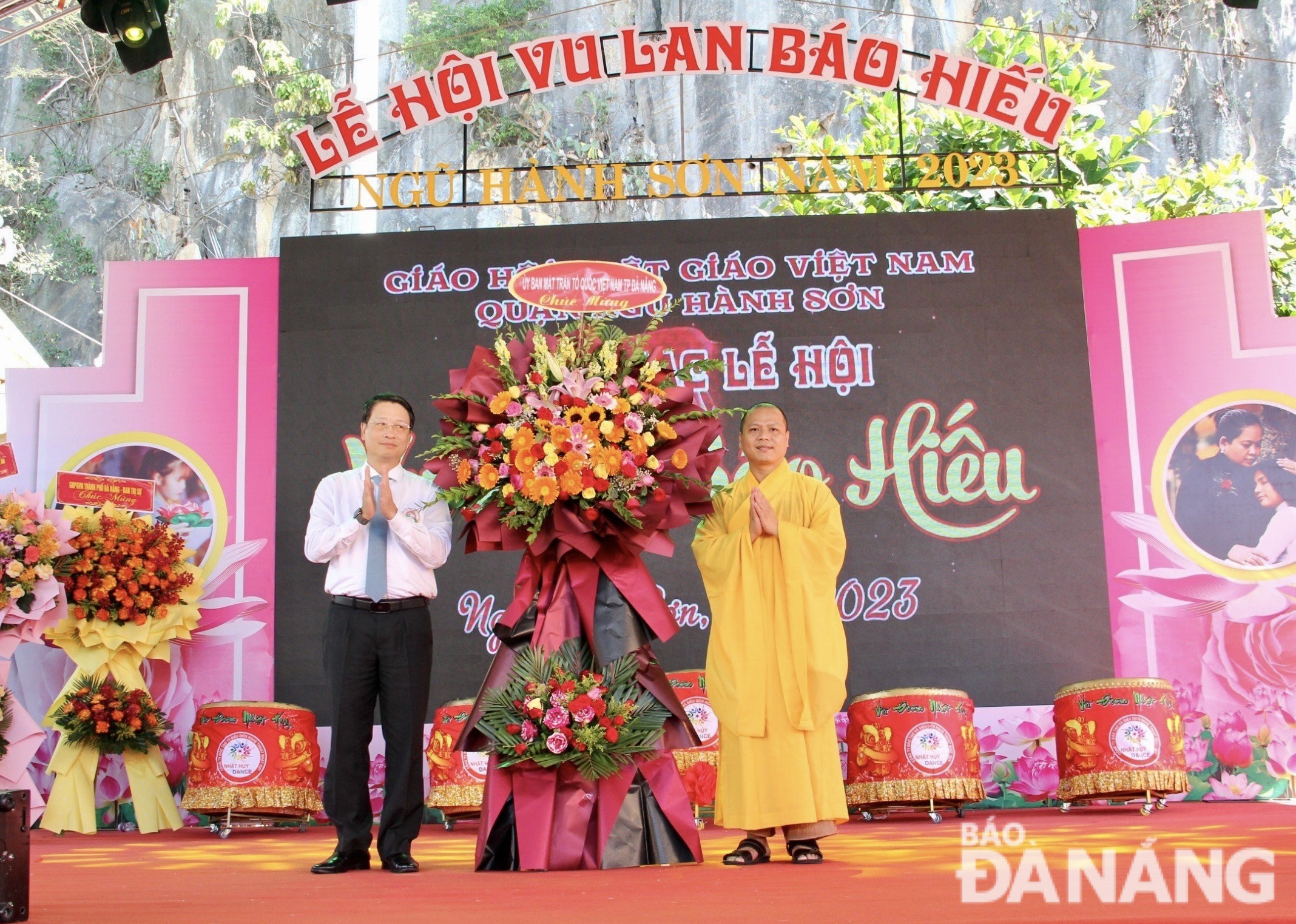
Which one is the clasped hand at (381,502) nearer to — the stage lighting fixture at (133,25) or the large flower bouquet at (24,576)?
the large flower bouquet at (24,576)

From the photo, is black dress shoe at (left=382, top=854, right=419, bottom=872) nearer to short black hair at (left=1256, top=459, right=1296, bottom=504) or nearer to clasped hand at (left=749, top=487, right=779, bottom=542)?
clasped hand at (left=749, top=487, right=779, bottom=542)

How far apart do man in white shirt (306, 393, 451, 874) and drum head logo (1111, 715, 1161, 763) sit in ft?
11.4

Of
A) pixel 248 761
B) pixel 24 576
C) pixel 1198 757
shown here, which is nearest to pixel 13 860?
pixel 24 576

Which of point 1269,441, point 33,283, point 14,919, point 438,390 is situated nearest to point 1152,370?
point 1269,441

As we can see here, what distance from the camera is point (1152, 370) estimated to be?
6844 millimetres

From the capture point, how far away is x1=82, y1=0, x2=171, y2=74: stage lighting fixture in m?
6.09

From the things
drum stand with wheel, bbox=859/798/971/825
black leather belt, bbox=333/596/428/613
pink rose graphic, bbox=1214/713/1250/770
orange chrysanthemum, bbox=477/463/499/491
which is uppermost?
orange chrysanthemum, bbox=477/463/499/491

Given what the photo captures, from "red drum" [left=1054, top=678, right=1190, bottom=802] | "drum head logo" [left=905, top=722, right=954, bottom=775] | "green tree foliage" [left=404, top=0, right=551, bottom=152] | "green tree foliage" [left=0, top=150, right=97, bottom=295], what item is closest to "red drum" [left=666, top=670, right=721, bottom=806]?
"drum head logo" [left=905, top=722, right=954, bottom=775]

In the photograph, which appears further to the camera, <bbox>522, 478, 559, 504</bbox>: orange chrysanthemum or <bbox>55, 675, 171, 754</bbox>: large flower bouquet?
<bbox>55, 675, 171, 754</bbox>: large flower bouquet

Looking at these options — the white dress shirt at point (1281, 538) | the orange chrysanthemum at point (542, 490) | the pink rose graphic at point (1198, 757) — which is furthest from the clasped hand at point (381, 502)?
the white dress shirt at point (1281, 538)

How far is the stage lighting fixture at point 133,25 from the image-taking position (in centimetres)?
609

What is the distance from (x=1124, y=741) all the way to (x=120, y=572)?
4.89m

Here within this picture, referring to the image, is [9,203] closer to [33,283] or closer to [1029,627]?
[33,283]

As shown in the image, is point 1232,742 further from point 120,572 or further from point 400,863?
point 120,572
